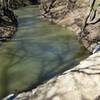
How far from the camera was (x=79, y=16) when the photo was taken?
849 inches

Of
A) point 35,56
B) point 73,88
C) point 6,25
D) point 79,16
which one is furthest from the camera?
point 79,16

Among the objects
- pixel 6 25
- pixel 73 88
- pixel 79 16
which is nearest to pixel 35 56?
pixel 73 88

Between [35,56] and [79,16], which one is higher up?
[79,16]

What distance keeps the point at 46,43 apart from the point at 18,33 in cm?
329

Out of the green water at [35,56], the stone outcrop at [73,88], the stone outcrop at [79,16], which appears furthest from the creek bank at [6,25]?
the stone outcrop at [73,88]

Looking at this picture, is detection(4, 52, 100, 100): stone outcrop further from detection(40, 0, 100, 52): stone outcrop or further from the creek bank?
the creek bank

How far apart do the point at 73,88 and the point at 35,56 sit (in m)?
5.97

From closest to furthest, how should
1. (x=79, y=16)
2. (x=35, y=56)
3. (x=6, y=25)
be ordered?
(x=35, y=56) < (x=6, y=25) < (x=79, y=16)

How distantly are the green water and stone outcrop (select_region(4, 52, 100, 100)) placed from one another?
2021 mm

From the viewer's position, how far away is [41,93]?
370 inches

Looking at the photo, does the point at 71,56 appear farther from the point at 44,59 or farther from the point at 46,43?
the point at 46,43

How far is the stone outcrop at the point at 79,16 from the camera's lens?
17.2 m

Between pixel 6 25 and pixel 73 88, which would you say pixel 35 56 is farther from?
pixel 6 25

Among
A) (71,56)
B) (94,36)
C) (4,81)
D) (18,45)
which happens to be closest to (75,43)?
(94,36)
